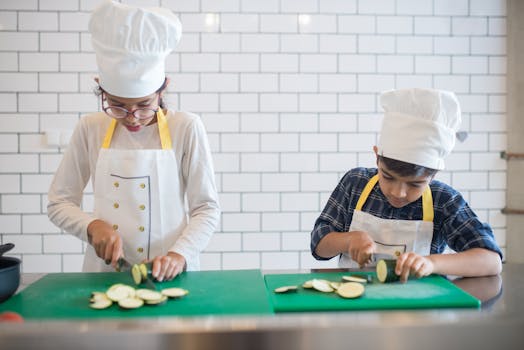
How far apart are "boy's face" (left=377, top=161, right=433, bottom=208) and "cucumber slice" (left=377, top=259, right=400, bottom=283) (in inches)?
11.4

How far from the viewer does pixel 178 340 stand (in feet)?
3.25

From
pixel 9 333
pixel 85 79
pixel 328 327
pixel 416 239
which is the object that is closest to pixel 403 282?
→ pixel 416 239

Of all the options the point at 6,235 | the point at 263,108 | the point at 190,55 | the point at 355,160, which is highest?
the point at 190,55

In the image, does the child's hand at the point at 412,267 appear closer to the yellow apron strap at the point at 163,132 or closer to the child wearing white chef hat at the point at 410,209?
the child wearing white chef hat at the point at 410,209

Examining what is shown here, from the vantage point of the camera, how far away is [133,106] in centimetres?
178

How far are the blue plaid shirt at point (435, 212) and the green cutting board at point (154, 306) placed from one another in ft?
1.58

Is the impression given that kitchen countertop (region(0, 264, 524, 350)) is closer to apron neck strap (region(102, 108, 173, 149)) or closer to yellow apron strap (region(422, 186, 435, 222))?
yellow apron strap (region(422, 186, 435, 222))

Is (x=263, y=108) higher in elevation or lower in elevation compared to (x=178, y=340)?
higher

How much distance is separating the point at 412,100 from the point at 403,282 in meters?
0.54

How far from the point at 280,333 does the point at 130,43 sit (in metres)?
1.07

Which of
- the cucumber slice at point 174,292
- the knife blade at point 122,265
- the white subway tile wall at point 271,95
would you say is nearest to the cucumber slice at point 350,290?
the cucumber slice at point 174,292

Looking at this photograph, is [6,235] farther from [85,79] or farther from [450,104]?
[450,104]

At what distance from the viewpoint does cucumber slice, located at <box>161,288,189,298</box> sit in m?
1.33

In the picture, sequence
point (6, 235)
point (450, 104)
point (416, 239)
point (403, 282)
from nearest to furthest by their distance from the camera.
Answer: point (403, 282) → point (450, 104) → point (416, 239) → point (6, 235)
